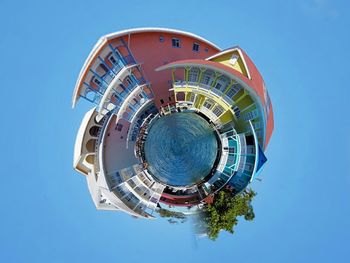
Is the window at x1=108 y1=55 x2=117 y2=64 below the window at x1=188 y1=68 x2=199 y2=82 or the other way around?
the other way around

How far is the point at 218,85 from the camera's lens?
38781mm

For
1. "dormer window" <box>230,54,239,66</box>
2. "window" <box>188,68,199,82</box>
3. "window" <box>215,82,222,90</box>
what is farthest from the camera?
"window" <box>215,82,222,90</box>

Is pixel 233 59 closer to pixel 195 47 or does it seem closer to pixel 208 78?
pixel 208 78

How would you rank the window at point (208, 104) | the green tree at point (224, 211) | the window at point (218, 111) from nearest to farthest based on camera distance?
the green tree at point (224, 211)
the window at point (218, 111)
the window at point (208, 104)

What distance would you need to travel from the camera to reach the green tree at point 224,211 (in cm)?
4078

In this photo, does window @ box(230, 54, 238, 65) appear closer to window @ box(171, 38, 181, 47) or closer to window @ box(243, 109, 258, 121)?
window @ box(243, 109, 258, 121)

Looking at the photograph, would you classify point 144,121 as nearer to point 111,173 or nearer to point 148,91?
point 148,91

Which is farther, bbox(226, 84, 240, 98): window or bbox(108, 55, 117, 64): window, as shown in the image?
bbox(108, 55, 117, 64): window

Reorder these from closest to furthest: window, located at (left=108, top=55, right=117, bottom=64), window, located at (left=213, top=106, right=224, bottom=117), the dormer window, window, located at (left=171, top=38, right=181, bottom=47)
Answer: the dormer window, window, located at (left=213, top=106, right=224, bottom=117), window, located at (left=108, top=55, right=117, bottom=64), window, located at (left=171, top=38, right=181, bottom=47)

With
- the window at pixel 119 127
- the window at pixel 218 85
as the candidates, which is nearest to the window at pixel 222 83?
the window at pixel 218 85


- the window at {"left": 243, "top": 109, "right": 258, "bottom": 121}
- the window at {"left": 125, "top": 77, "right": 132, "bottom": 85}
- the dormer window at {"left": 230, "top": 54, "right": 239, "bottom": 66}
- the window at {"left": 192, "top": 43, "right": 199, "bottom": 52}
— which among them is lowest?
the window at {"left": 243, "top": 109, "right": 258, "bottom": 121}

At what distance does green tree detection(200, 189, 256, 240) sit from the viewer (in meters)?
40.8

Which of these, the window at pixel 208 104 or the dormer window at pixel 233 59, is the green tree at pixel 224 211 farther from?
the dormer window at pixel 233 59

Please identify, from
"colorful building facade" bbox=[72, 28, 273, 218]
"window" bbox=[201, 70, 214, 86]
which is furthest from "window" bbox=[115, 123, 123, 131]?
"window" bbox=[201, 70, 214, 86]
